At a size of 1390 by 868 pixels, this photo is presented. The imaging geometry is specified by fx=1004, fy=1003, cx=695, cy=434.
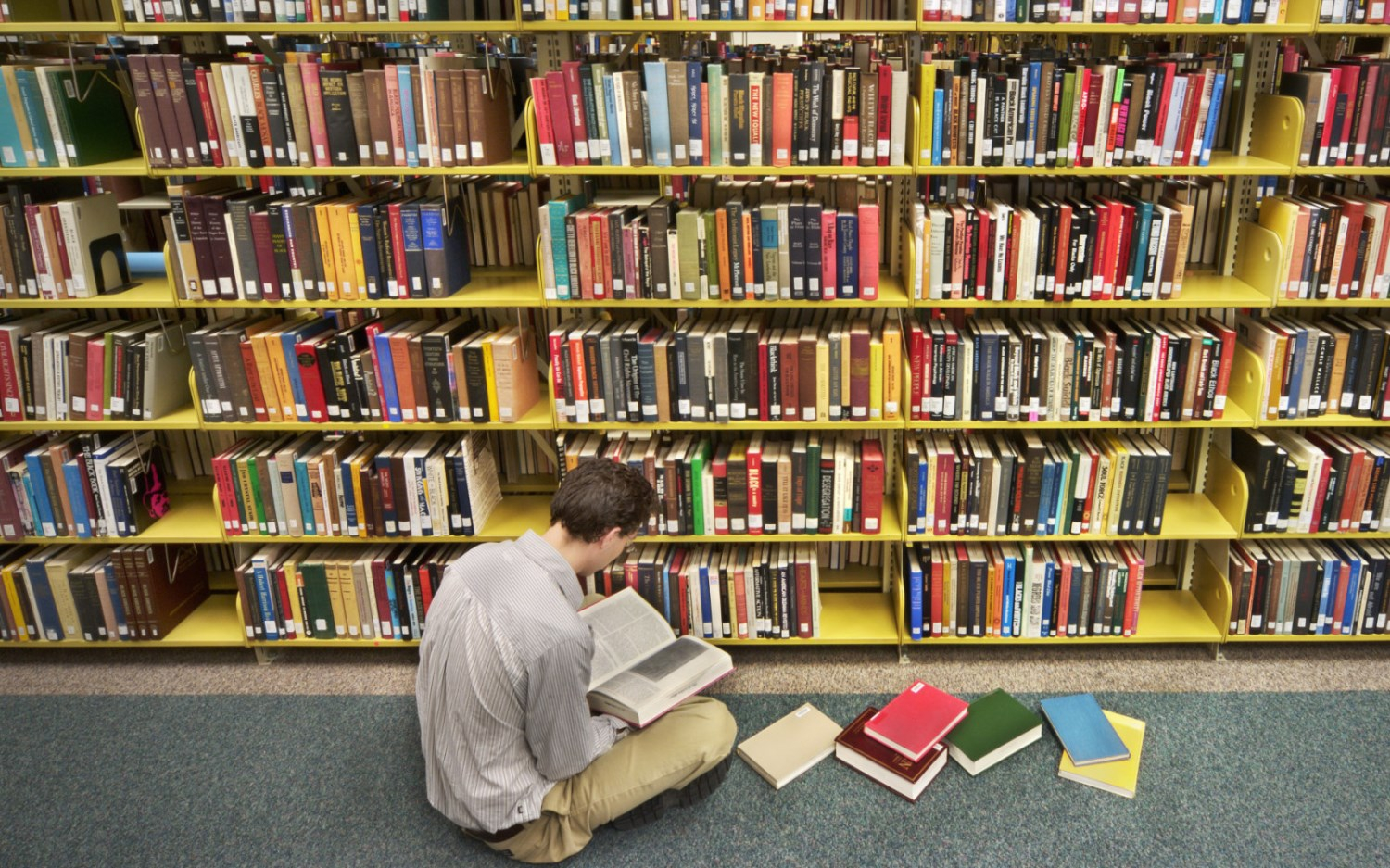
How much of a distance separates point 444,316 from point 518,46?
1068 mm

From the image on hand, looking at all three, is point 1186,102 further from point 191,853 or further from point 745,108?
point 191,853

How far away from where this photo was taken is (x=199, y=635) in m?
3.52

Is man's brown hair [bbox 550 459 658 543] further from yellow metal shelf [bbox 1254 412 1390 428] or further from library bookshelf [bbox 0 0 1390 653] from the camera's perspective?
yellow metal shelf [bbox 1254 412 1390 428]

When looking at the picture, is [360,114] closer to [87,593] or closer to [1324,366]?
[87,593]

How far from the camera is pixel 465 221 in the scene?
329 cm

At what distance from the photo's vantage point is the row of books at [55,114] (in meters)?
2.92

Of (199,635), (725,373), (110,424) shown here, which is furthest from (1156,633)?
(110,424)

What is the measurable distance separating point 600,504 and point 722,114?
1177 millimetres

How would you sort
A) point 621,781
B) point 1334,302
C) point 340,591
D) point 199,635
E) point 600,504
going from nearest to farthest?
point 600,504 → point 621,781 → point 1334,302 → point 340,591 → point 199,635

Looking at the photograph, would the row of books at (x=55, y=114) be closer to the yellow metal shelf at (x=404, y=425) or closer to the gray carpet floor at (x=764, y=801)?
the yellow metal shelf at (x=404, y=425)

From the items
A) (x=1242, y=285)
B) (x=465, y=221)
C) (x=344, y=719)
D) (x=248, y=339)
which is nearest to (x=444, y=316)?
(x=465, y=221)

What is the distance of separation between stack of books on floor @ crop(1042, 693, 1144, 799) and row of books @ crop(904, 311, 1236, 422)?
0.89 m

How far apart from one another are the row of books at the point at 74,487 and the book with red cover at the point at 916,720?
8.21 ft


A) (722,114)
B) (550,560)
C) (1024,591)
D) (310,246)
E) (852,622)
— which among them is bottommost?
(852,622)
